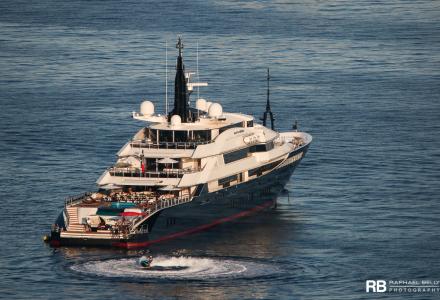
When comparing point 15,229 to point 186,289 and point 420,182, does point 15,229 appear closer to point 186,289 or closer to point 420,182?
point 186,289

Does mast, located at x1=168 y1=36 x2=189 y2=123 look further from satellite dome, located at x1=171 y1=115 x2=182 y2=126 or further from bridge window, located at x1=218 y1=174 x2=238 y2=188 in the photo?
bridge window, located at x1=218 y1=174 x2=238 y2=188

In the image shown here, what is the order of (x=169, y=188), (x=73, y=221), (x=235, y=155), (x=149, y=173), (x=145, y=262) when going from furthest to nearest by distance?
(x=235, y=155) < (x=149, y=173) < (x=169, y=188) < (x=73, y=221) < (x=145, y=262)

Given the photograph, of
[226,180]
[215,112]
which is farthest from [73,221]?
[215,112]

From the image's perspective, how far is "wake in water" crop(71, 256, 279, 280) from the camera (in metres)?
132

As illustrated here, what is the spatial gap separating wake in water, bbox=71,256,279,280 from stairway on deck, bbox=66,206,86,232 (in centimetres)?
628

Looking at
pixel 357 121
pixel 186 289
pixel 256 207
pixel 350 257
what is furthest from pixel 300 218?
pixel 357 121

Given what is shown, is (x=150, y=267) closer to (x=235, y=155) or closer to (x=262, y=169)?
(x=235, y=155)

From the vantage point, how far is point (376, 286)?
129875 millimetres

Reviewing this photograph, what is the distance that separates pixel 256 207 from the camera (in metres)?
158

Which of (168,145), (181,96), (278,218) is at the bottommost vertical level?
(278,218)

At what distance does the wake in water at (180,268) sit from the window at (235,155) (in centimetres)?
1774

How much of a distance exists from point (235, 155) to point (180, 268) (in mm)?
23045

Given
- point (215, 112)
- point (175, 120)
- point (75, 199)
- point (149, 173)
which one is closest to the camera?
point (75, 199)

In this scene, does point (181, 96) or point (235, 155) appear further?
point (181, 96)
